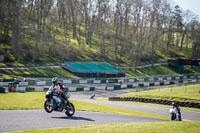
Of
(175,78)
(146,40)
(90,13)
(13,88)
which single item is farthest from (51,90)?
(146,40)

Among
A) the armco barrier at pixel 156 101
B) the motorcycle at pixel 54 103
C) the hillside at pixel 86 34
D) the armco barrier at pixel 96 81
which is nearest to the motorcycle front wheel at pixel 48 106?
the motorcycle at pixel 54 103

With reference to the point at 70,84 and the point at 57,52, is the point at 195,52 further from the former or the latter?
the point at 70,84

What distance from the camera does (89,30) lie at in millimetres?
79875

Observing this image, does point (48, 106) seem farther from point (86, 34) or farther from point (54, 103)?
point (86, 34)

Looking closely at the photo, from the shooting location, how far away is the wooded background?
5953cm

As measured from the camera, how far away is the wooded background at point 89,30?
195 ft

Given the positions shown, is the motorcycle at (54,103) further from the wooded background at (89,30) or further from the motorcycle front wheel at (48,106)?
the wooded background at (89,30)

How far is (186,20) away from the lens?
106750 mm

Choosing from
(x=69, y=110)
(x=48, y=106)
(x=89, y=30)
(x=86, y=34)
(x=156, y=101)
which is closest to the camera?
(x=48, y=106)

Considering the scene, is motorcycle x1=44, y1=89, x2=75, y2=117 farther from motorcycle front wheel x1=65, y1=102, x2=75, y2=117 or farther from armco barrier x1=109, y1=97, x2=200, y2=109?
armco barrier x1=109, y1=97, x2=200, y2=109

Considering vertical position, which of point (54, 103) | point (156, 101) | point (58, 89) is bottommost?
point (156, 101)

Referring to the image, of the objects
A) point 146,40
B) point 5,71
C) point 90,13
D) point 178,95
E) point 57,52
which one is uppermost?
point 90,13

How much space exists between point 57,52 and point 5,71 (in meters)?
19.9

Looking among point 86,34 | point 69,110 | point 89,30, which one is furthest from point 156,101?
point 86,34
